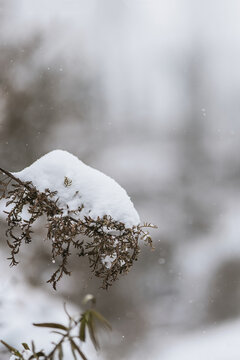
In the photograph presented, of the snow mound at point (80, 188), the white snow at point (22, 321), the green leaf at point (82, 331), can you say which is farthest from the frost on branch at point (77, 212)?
the green leaf at point (82, 331)

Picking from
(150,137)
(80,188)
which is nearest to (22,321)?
(80,188)

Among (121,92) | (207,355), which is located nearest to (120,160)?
(121,92)

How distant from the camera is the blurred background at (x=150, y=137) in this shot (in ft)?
22.3

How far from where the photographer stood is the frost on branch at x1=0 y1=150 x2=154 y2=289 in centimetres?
158

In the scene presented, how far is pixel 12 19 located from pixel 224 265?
6006mm

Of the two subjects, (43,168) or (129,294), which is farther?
(129,294)

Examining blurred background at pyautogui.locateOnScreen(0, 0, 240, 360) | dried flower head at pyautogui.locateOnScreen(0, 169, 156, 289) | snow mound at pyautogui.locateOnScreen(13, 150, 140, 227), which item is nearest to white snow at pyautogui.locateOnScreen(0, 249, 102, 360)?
dried flower head at pyautogui.locateOnScreen(0, 169, 156, 289)

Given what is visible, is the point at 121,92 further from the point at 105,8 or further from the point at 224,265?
the point at 224,265

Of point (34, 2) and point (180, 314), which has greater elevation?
point (34, 2)

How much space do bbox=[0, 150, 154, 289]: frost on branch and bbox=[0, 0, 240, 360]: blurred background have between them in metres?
4.75

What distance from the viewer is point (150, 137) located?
8414 mm

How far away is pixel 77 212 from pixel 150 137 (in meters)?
6.86

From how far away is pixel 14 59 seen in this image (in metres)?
6.29

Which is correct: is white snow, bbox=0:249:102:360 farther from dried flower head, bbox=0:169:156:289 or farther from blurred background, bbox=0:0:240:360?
blurred background, bbox=0:0:240:360
